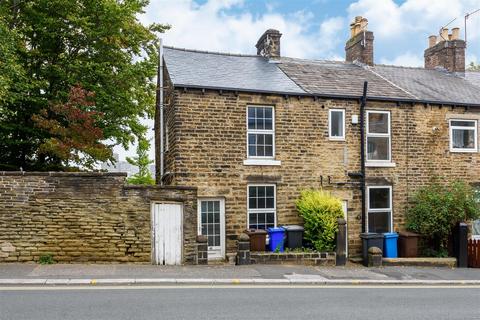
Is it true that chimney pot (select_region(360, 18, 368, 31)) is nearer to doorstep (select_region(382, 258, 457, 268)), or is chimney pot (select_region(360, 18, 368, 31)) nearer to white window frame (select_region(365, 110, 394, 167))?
white window frame (select_region(365, 110, 394, 167))

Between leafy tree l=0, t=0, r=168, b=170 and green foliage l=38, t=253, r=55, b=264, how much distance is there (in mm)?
8377

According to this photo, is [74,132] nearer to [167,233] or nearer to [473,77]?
[167,233]

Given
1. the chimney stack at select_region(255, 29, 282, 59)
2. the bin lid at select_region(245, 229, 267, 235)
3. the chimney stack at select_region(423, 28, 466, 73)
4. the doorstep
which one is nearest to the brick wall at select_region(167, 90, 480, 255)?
the bin lid at select_region(245, 229, 267, 235)

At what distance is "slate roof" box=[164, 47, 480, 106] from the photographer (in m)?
17.1

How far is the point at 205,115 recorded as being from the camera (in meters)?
16.3

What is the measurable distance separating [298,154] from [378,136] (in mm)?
3369

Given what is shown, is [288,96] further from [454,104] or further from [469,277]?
[469,277]

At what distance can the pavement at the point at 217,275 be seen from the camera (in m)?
11.0

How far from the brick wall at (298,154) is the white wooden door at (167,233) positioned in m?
1.72

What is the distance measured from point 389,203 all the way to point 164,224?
28.8 ft

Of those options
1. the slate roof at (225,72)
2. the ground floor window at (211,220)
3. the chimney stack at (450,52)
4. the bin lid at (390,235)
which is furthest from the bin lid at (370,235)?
the chimney stack at (450,52)

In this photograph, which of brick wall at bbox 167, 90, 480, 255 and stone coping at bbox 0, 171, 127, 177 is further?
brick wall at bbox 167, 90, 480, 255

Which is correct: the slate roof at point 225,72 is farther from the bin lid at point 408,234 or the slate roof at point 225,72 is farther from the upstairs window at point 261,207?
the bin lid at point 408,234

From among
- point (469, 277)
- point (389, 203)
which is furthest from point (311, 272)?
point (389, 203)
